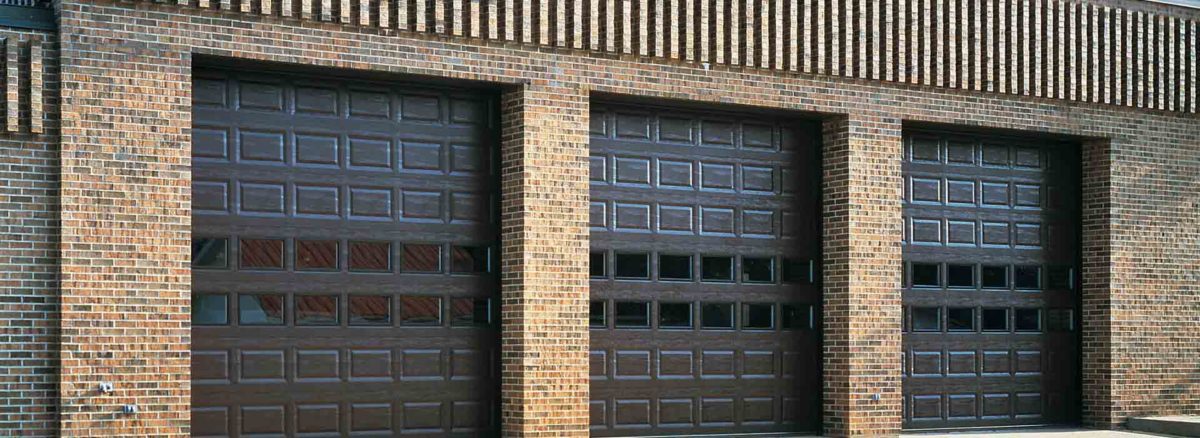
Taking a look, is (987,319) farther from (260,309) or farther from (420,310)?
(260,309)

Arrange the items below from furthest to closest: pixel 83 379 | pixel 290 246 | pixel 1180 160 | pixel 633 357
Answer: pixel 1180 160 → pixel 633 357 → pixel 290 246 → pixel 83 379

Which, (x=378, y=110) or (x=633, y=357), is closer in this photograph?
(x=378, y=110)

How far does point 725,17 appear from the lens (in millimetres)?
17266

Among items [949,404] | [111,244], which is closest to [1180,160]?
[949,404]

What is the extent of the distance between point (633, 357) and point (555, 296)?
1551 mm

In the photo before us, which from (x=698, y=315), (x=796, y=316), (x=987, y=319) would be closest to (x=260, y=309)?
(x=698, y=315)

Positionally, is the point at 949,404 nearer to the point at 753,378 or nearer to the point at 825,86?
the point at 753,378

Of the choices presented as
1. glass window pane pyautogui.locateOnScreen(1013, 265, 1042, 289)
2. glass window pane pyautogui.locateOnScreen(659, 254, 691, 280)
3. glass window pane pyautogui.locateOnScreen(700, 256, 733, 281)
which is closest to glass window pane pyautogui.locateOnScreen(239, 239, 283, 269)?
glass window pane pyautogui.locateOnScreen(659, 254, 691, 280)

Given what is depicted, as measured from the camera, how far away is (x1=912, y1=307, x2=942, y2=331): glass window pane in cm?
1905

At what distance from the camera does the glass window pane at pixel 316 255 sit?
14953 millimetres

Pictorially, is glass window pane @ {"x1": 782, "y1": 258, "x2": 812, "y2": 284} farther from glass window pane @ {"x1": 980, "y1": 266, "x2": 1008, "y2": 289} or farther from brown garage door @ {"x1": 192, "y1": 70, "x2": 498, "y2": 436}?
brown garage door @ {"x1": 192, "y1": 70, "x2": 498, "y2": 436}

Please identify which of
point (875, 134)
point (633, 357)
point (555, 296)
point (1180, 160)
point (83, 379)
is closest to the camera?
point (83, 379)

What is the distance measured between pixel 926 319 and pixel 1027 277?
1.87 meters

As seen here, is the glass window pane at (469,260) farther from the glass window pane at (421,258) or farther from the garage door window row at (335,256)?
the glass window pane at (421,258)
